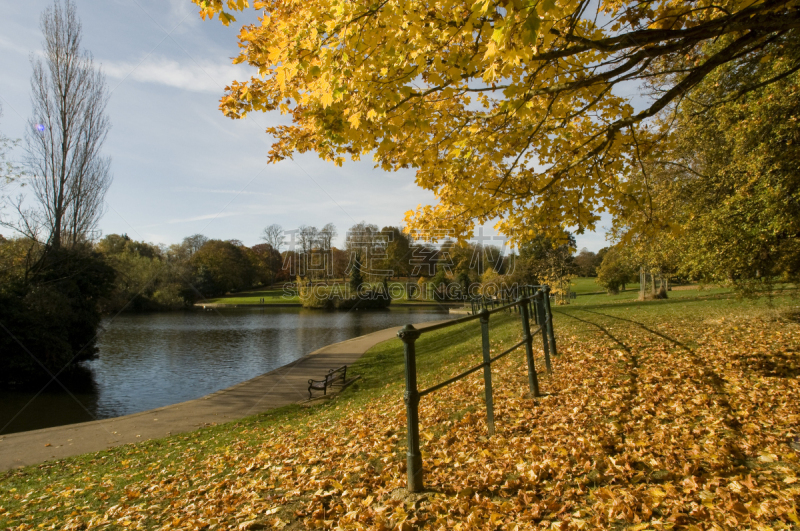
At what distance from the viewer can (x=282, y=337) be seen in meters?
31.2

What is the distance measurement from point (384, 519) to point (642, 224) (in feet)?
15.2

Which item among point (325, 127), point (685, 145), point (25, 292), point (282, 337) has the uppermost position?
point (685, 145)

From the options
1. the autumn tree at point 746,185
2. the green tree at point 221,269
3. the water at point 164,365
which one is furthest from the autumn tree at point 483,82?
the green tree at point 221,269

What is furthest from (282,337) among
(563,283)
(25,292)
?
(563,283)

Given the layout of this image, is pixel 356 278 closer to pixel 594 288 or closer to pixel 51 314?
pixel 594 288

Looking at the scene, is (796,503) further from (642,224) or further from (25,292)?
(25,292)

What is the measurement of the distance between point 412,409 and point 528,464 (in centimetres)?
106

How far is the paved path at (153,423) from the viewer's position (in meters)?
8.12

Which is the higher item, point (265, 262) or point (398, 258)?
point (265, 262)

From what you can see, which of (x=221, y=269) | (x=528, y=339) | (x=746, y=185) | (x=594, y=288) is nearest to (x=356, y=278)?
(x=221, y=269)

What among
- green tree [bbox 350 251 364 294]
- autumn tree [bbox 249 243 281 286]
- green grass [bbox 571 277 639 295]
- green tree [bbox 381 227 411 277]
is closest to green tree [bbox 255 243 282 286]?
autumn tree [bbox 249 243 281 286]

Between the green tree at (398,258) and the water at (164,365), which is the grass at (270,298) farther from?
the water at (164,365)

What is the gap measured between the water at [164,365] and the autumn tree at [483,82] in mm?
13132

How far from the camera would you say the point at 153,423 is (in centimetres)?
996
